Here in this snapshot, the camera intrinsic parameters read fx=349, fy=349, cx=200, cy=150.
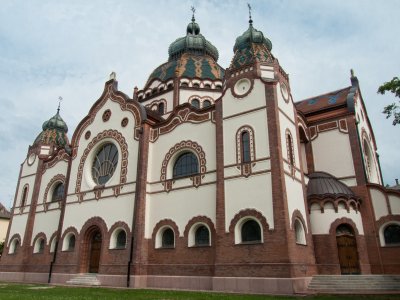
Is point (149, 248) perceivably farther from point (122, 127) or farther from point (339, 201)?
point (339, 201)

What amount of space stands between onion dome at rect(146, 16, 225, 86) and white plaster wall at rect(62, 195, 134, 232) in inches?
485

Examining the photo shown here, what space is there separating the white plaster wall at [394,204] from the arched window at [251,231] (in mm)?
7556

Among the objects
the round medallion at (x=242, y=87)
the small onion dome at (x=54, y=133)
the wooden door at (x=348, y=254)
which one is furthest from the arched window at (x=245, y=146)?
the small onion dome at (x=54, y=133)

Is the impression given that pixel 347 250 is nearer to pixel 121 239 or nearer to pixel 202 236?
pixel 202 236

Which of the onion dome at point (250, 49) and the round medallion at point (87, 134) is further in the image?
the round medallion at point (87, 134)

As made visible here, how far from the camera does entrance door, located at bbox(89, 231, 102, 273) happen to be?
21812mm

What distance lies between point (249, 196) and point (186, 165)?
16.8 feet

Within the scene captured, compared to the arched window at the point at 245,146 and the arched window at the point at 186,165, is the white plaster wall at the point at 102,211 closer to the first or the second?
the arched window at the point at 186,165

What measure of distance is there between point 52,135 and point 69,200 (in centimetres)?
994

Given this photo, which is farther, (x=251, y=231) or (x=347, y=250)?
(x=347, y=250)

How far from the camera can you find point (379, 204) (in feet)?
60.2

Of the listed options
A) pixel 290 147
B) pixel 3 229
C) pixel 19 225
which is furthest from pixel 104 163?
pixel 3 229

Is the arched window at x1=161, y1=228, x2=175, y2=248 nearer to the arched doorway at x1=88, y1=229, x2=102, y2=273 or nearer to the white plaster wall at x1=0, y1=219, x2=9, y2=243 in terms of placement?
the arched doorway at x1=88, y1=229, x2=102, y2=273

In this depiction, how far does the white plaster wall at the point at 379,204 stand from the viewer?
18125 millimetres
